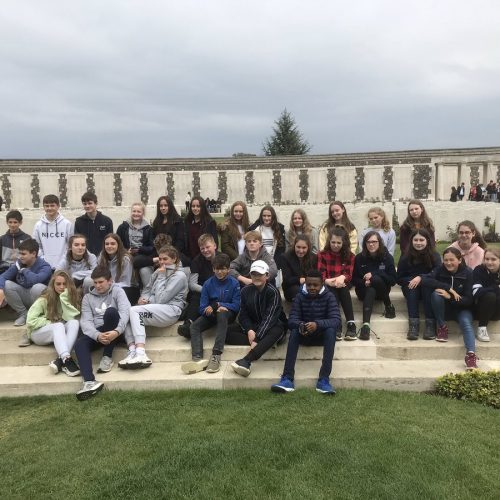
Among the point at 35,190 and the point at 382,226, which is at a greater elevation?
the point at 35,190

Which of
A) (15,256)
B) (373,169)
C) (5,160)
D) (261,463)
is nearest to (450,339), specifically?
(261,463)

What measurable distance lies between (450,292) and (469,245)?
1.02 m

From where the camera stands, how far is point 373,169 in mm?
40438

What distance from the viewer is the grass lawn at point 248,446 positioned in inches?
124

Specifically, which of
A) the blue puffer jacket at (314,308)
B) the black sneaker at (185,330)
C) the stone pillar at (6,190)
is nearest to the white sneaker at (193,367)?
the black sneaker at (185,330)

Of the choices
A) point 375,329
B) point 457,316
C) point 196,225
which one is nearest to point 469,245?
point 457,316

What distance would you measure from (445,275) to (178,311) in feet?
11.9

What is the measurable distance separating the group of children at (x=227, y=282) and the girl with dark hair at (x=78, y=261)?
2 cm

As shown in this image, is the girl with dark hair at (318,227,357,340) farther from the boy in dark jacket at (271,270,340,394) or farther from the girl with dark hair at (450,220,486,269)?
the girl with dark hair at (450,220,486,269)

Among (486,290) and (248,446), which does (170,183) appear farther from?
(248,446)

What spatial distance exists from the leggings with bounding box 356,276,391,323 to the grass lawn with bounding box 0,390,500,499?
1.41 metres

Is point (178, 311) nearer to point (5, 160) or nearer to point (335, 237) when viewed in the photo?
point (335, 237)

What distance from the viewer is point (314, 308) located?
5.28 metres

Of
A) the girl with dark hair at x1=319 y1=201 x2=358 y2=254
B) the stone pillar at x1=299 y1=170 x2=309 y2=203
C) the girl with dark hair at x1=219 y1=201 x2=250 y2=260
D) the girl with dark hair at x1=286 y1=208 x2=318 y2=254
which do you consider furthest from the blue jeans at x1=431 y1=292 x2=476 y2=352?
the stone pillar at x1=299 y1=170 x2=309 y2=203
